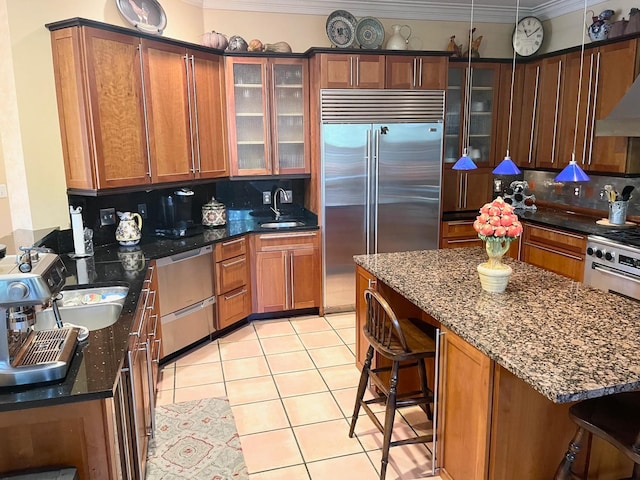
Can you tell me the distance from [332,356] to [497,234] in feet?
6.12

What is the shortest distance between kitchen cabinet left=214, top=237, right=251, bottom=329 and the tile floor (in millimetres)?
186

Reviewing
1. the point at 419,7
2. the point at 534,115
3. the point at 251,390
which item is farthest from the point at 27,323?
the point at 534,115

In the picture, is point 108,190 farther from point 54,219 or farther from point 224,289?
point 224,289

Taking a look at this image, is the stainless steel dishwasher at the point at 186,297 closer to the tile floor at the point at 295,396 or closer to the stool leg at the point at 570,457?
the tile floor at the point at 295,396

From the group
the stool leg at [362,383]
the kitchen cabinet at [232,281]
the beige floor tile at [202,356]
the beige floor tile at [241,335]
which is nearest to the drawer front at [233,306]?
the kitchen cabinet at [232,281]

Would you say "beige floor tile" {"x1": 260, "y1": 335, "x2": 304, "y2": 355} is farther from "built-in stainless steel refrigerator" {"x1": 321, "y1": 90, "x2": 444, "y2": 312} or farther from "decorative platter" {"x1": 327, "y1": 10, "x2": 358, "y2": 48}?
"decorative platter" {"x1": 327, "y1": 10, "x2": 358, "y2": 48}

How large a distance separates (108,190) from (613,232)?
3.78 meters

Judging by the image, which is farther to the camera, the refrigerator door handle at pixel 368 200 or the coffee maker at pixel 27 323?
the refrigerator door handle at pixel 368 200

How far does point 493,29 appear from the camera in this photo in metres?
5.18

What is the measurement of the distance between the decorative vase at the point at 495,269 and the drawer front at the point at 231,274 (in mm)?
2226

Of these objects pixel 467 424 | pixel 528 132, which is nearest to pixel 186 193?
pixel 467 424

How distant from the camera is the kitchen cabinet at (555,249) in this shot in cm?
406

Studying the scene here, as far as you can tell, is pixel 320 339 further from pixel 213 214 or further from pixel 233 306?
pixel 213 214

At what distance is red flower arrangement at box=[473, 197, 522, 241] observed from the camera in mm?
2322
